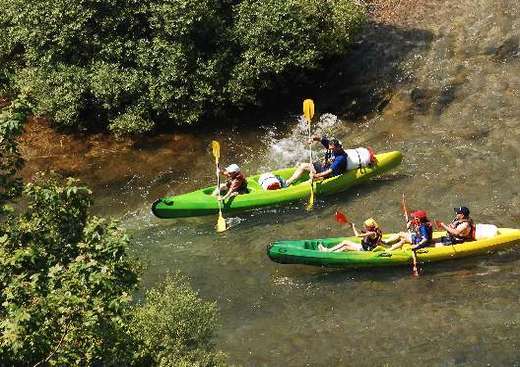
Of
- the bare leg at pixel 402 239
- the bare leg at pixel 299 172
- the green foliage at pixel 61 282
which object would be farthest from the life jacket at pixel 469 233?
the green foliage at pixel 61 282

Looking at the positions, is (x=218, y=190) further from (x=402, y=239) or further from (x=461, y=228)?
(x=461, y=228)

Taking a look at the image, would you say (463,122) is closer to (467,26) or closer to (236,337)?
(467,26)

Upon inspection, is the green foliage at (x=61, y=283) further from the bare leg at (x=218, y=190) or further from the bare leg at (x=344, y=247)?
the bare leg at (x=218, y=190)

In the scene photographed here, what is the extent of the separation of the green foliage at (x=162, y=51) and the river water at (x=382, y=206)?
112cm

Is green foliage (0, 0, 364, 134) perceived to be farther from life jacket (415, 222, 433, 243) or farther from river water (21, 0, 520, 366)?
life jacket (415, 222, 433, 243)

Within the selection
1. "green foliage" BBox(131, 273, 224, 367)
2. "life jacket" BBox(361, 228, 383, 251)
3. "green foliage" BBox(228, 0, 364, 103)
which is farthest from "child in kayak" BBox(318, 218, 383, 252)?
"green foliage" BBox(228, 0, 364, 103)

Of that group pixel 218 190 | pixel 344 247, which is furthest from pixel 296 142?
pixel 344 247

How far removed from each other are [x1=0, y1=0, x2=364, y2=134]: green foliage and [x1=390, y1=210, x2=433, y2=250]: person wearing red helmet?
19.3ft

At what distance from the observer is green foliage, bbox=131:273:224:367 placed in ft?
27.1

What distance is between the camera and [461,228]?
12.8 meters

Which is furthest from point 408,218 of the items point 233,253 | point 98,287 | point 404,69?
point 98,287

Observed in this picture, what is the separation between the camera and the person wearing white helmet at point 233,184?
14844mm

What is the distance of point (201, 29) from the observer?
17359 millimetres

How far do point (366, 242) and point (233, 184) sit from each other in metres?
3.52
